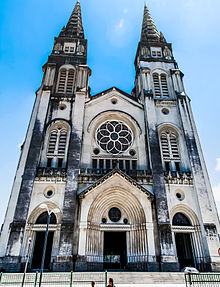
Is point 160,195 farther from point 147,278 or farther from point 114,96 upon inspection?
point 114,96

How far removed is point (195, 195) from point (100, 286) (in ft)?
36.6

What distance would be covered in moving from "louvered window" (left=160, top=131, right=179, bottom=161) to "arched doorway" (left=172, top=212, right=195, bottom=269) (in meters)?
5.60

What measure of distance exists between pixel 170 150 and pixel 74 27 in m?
24.9

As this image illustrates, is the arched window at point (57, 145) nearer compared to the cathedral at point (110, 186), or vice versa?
the cathedral at point (110, 186)

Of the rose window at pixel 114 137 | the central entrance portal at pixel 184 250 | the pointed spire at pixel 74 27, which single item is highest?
the pointed spire at pixel 74 27

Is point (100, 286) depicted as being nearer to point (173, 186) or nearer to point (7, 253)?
point (7, 253)

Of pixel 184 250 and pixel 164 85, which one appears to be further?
pixel 164 85

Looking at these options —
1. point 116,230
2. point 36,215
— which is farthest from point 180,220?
point 36,215

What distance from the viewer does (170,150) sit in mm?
20969

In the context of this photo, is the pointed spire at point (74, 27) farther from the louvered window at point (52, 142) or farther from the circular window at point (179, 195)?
the circular window at point (179, 195)

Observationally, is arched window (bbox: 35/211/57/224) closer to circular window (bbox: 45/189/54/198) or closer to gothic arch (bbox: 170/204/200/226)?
circular window (bbox: 45/189/54/198)

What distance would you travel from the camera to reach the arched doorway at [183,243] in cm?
1689

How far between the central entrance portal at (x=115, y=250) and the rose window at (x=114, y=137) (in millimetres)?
7716

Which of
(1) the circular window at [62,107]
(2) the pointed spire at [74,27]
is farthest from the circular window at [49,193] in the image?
(2) the pointed spire at [74,27]
